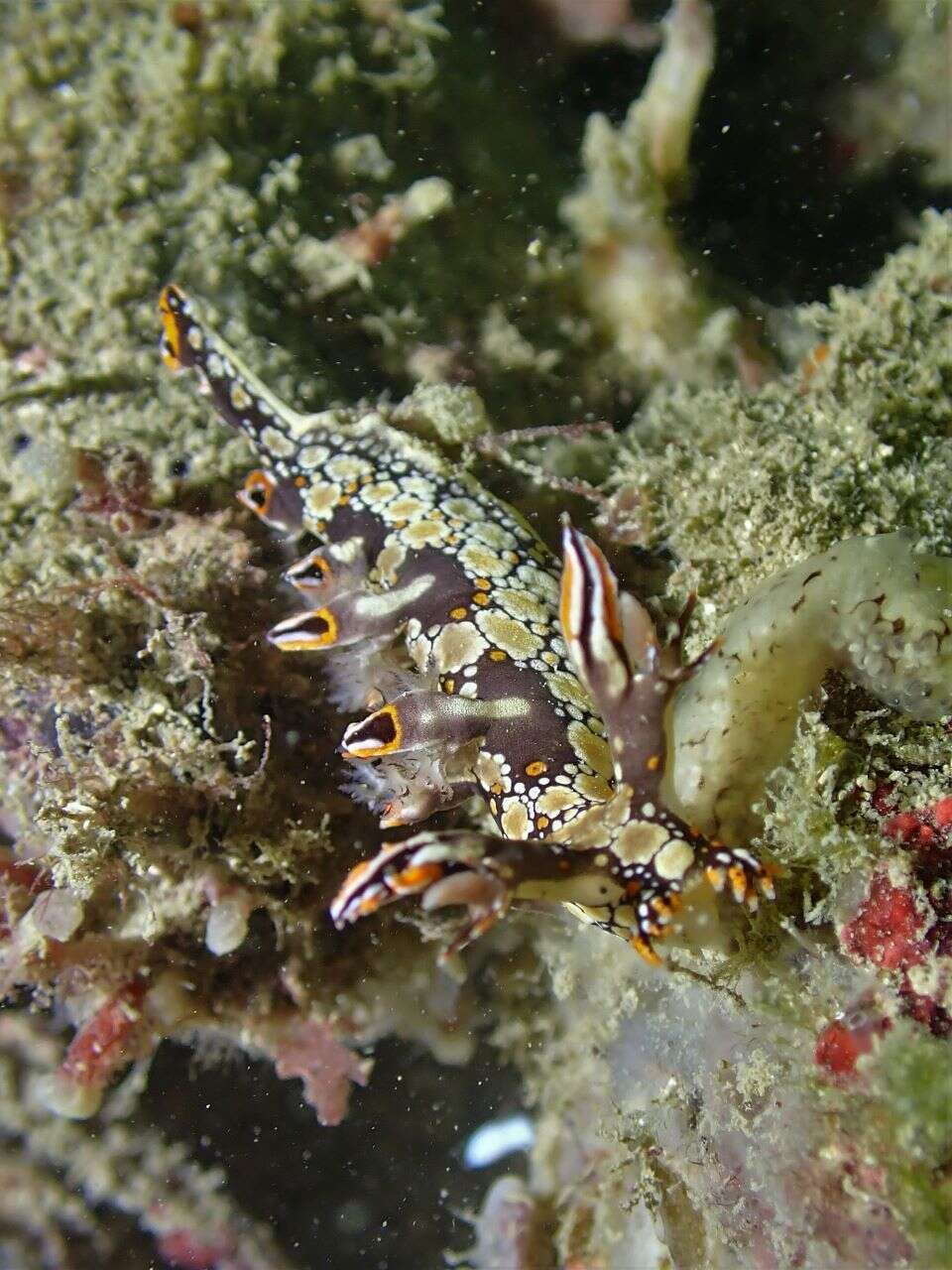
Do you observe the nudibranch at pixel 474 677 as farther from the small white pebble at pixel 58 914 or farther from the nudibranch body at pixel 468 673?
the small white pebble at pixel 58 914

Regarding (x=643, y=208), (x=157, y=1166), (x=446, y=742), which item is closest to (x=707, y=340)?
(x=643, y=208)

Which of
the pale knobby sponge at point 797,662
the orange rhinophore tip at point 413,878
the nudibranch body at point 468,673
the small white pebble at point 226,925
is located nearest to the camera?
the orange rhinophore tip at point 413,878

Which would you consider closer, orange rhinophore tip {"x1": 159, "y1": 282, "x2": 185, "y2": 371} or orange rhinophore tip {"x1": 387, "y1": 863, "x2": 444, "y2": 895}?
orange rhinophore tip {"x1": 387, "y1": 863, "x2": 444, "y2": 895}

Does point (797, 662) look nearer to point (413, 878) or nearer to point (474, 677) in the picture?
point (474, 677)

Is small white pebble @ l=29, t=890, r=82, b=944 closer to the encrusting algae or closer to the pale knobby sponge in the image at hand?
the encrusting algae

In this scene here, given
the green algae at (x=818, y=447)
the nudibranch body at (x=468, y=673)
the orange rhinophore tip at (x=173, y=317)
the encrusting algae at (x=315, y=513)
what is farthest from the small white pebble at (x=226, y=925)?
the orange rhinophore tip at (x=173, y=317)

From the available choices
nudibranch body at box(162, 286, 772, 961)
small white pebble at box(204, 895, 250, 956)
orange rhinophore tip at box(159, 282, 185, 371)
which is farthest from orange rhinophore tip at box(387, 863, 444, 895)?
orange rhinophore tip at box(159, 282, 185, 371)
